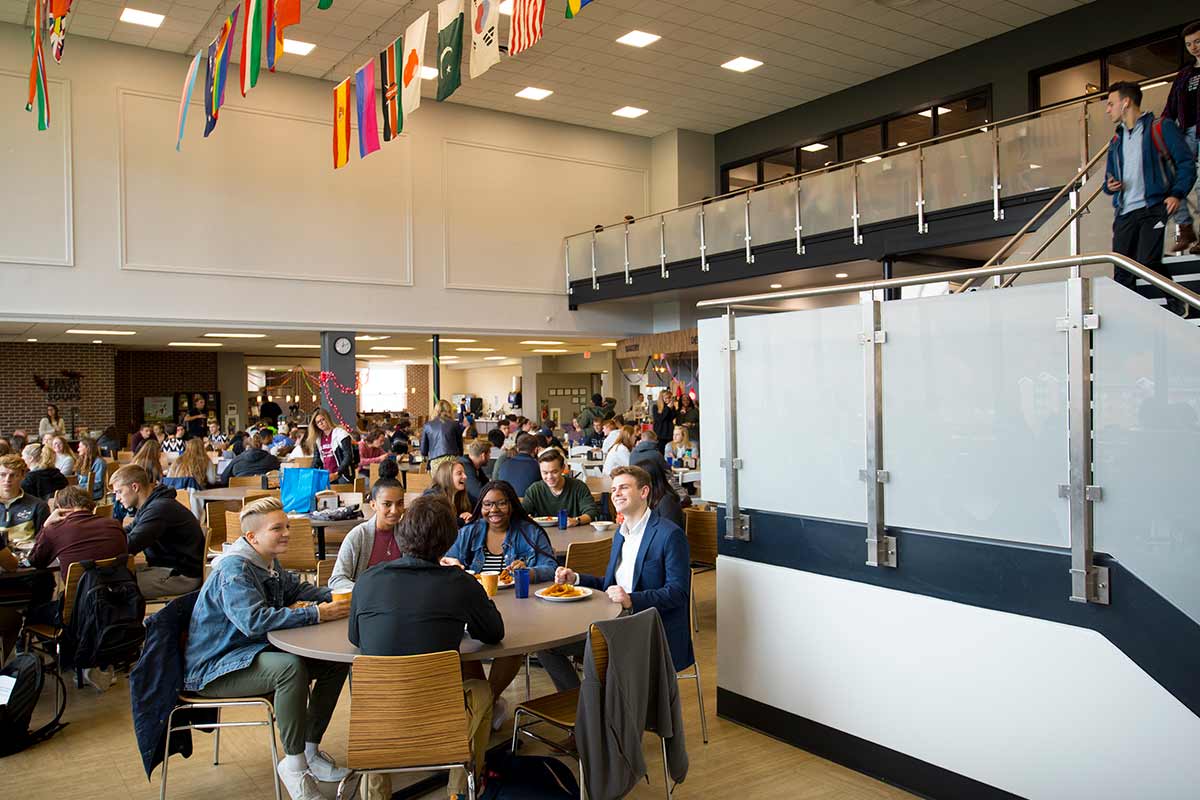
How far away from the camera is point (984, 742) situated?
11.3 ft

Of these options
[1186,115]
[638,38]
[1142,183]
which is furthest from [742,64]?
[1142,183]

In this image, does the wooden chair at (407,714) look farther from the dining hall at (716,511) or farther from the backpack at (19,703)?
the backpack at (19,703)

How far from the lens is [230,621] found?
11.8 feet

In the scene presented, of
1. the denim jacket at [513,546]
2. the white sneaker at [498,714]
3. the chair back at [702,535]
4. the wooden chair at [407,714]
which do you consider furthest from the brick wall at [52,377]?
the wooden chair at [407,714]

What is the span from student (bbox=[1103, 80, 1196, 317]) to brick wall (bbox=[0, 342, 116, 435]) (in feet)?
57.5

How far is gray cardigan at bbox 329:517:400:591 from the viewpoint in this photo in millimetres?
4453

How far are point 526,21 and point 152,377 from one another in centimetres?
1756

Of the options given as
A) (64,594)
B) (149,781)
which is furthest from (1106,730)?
(64,594)

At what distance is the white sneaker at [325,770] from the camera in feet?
12.7

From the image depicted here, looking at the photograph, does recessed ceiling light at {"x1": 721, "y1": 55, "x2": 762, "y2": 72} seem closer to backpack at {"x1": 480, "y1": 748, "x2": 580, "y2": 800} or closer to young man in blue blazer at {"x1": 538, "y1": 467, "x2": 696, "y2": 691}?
young man in blue blazer at {"x1": 538, "y1": 467, "x2": 696, "y2": 691}

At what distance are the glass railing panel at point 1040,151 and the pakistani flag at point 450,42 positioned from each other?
20.3 ft

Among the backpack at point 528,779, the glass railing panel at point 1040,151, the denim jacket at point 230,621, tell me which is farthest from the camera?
the glass railing panel at point 1040,151

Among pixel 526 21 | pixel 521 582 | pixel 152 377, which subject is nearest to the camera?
pixel 521 582

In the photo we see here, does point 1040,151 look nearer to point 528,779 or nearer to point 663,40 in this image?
point 663,40
